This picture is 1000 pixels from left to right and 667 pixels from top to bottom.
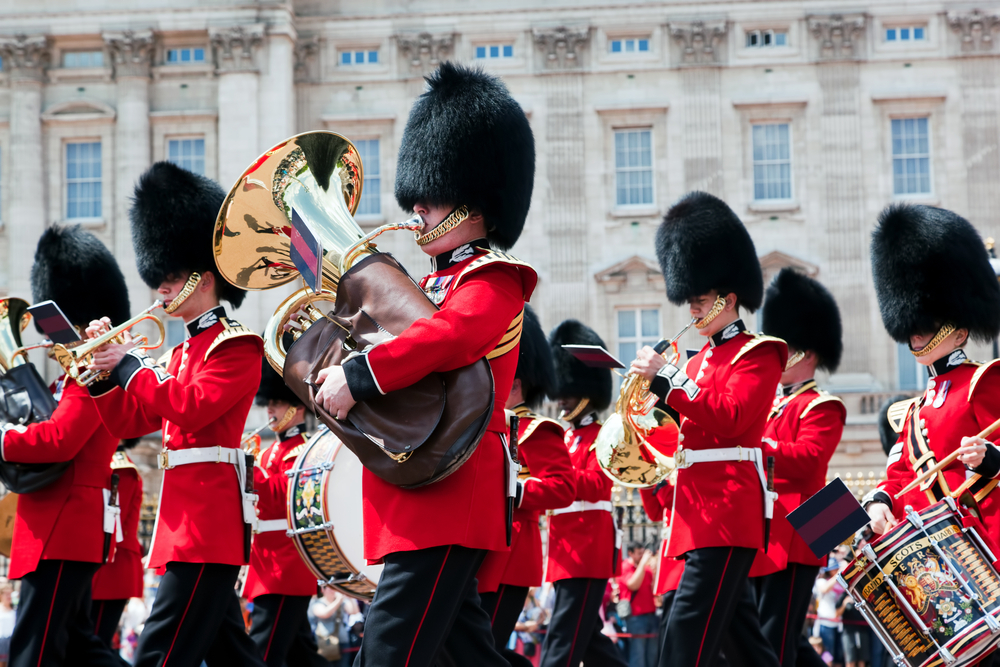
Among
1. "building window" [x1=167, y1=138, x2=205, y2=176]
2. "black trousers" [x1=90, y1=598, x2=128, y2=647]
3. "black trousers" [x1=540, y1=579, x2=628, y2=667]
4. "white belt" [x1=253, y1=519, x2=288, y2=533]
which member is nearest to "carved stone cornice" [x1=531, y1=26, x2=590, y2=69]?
"building window" [x1=167, y1=138, x2=205, y2=176]

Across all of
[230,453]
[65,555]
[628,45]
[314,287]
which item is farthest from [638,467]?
[628,45]

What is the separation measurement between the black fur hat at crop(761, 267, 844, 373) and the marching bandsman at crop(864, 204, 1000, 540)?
148 cm

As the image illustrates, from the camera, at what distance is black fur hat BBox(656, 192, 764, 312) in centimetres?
603

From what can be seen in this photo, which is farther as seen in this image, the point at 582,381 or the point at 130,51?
the point at 130,51

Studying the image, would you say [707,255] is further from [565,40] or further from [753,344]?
[565,40]

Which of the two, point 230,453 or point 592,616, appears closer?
point 230,453

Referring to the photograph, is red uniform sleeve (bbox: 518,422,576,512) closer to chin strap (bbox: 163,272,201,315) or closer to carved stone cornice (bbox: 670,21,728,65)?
chin strap (bbox: 163,272,201,315)

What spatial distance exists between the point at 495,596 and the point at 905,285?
253cm

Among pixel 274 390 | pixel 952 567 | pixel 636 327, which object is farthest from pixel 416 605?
pixel 636 327

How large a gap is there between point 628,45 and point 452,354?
78.4 ft

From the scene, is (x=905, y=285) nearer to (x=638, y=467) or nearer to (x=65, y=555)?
(x=638, y=467)

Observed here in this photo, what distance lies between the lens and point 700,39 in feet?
86.4

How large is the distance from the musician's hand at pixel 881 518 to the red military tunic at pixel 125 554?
370 cm

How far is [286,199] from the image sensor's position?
461 centimetres
